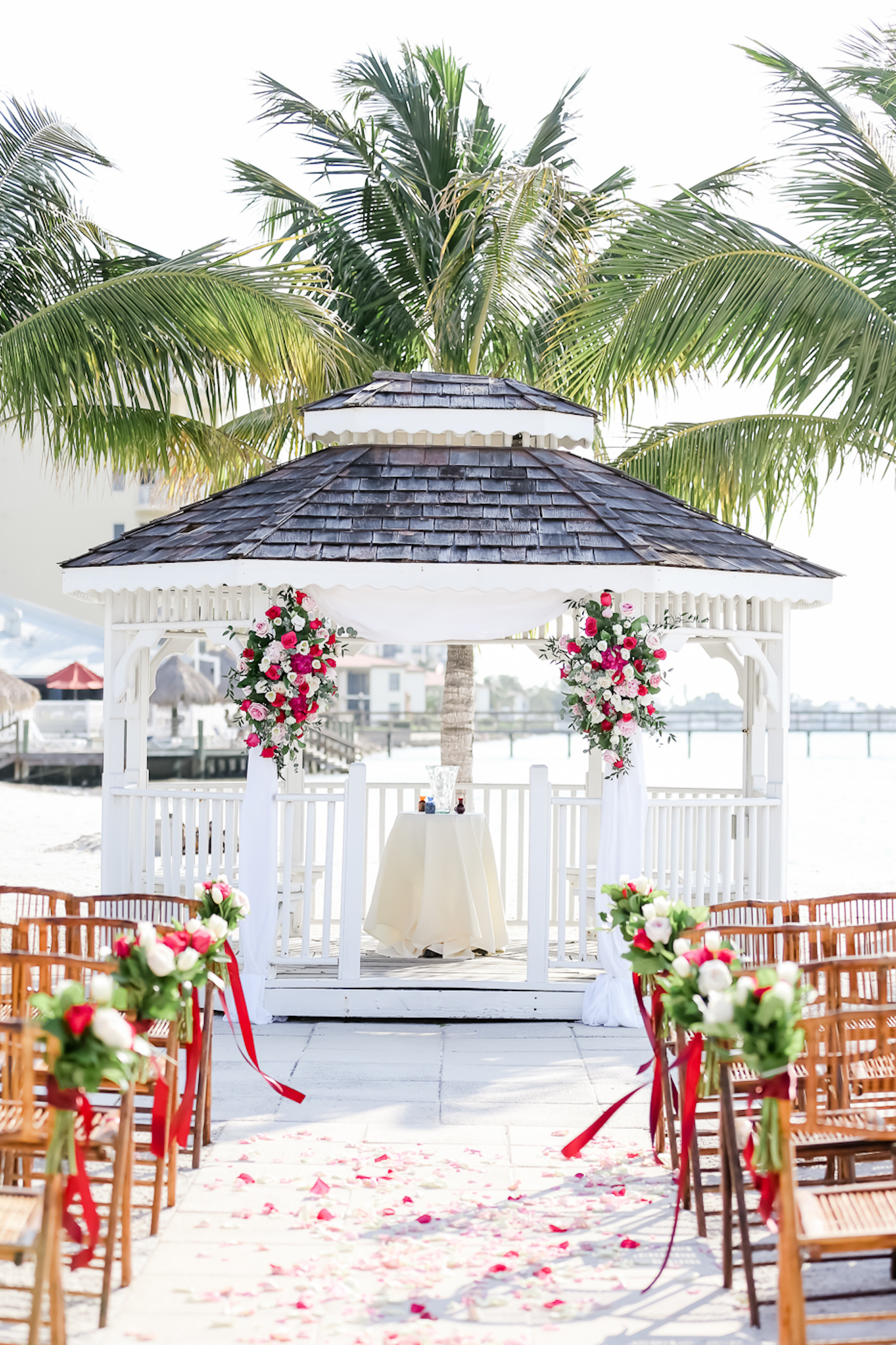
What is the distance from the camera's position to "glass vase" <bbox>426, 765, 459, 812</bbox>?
9156mm

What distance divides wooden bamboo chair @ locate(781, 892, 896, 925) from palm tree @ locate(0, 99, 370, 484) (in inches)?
236

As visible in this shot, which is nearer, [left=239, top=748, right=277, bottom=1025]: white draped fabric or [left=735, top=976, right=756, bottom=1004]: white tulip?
[left=735, top=976, right=756, bottom=1004]: white tulip

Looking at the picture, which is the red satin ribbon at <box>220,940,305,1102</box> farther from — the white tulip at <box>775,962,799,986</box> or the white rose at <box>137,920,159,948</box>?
the white tulip at <box>775,962,799,986</box>

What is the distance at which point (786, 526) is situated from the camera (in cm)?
1220

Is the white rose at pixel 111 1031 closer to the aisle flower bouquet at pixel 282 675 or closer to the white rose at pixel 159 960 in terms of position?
the white rose at pixel 159 960

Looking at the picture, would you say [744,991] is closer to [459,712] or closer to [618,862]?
[618,862]

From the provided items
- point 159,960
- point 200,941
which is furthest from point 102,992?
point 200,941

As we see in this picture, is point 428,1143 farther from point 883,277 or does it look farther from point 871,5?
point 871,5

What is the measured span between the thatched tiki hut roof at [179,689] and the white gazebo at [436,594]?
2245 cm

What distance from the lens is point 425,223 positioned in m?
12.9

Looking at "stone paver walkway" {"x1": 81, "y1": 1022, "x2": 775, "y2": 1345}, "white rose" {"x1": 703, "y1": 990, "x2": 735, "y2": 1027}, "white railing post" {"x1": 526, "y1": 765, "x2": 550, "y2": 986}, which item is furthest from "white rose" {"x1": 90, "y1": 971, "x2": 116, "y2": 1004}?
"white railing post" {"x1": 526, "y1": 765, "x2": 550, "y2": 986}

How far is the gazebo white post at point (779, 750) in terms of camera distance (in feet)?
27.5

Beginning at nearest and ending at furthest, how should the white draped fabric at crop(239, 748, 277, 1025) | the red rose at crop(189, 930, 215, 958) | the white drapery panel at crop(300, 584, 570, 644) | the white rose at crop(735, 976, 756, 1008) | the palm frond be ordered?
the white rose at crop(735, 976, 756, 1008), the red rose at crop(189, 930, 215, 958), the white draped fabric at crop(239, 748, 277, 1025), the white drapery panel at crop(300, 584, 570, 644), the palm frond

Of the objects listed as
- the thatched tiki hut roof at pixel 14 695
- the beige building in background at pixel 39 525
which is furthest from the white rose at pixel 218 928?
the beige building in background at pixel 39 525
